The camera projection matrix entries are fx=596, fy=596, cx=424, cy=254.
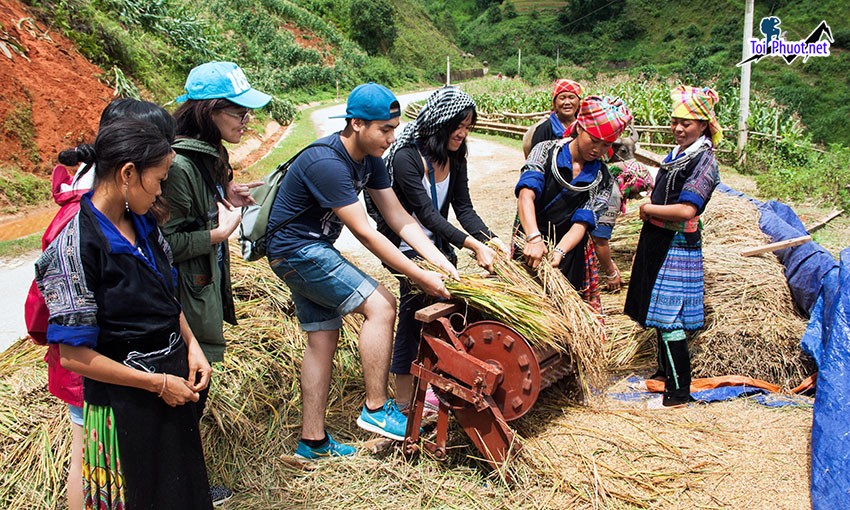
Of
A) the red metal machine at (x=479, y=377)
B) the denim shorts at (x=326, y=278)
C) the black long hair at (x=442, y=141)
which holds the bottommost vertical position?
the red metal machine at (x=479, y=377)

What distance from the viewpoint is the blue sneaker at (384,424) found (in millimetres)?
2820

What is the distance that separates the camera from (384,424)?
282 cm

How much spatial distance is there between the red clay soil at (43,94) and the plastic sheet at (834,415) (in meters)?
10.2

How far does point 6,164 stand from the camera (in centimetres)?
912

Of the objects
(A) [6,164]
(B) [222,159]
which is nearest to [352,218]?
(B) [222,159]

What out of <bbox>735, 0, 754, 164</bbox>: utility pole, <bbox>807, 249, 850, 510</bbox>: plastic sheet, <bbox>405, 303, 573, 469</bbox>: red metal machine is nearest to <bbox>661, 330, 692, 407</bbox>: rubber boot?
<bbox>807, 249, 850, 510</bbox>: plastic sheet

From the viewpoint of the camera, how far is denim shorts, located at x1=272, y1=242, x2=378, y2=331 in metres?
2.62

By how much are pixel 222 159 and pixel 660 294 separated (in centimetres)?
250

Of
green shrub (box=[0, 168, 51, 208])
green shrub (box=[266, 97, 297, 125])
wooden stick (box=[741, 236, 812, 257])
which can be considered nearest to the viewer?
wooden stick (box=[741, 236, 812, 257])

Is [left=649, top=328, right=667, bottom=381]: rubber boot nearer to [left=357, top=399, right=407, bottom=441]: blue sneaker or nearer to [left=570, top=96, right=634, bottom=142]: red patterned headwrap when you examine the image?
[left=570, top=96, right=634, bottom=142]: red patterned headwrap

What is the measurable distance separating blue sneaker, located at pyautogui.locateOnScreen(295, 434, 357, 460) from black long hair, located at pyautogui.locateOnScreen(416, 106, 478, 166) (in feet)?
5.01

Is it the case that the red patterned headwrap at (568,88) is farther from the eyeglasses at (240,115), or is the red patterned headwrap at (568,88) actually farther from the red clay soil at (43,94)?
the red clay soil at (43,94)

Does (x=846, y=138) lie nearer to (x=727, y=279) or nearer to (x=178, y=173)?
(x=727, y=279)

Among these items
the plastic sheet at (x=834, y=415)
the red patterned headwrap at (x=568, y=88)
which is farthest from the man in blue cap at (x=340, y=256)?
the red patterned headwrap at (x=568, y=88)
